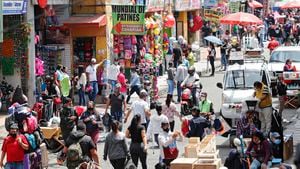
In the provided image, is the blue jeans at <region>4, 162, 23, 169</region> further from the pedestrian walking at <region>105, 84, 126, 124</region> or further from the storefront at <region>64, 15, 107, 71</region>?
the storefront at <region>64, 15, 107, 71</region>

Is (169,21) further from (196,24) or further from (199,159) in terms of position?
(199,159)

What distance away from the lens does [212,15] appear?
46.8 metres

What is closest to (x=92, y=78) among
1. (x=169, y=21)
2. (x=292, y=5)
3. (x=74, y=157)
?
(x=169, y=21)

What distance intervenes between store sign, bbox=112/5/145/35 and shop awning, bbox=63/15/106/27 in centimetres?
46

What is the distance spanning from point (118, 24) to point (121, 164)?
1534 centimetres

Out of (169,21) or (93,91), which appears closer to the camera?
(93,91)

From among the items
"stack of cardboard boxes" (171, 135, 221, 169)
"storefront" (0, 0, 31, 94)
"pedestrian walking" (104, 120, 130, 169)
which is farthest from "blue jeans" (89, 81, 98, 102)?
"stack of cardboard boxes" (171, 135, 221, 169)

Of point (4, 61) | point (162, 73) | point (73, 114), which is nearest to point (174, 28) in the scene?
point (162, 73)

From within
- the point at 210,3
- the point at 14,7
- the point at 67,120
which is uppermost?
the point at 14,7

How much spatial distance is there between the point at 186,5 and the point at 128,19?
1366 cm

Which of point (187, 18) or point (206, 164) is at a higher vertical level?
point (187, 18)

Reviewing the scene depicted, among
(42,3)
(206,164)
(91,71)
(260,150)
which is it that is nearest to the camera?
(206,164)

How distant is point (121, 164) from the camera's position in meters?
17.1

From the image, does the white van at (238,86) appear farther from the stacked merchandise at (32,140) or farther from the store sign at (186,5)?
the store sign at (186,5)
